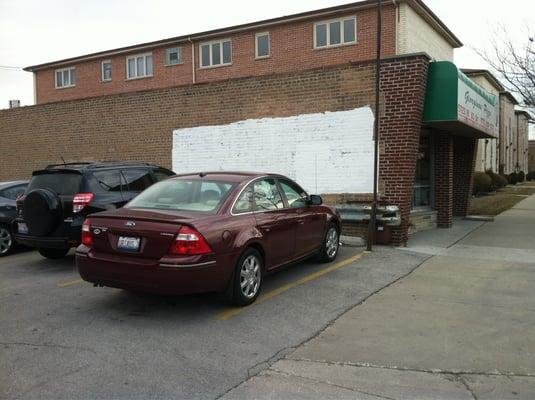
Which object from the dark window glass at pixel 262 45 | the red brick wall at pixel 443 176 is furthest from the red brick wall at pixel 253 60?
the red brick wall at pixel 443 176

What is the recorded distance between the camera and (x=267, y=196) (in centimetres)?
664

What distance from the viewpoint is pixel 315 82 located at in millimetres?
11070

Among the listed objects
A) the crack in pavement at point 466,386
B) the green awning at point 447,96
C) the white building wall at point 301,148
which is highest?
the green awning at point 447,96

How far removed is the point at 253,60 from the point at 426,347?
25181 millimetres

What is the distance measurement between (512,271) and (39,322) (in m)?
6.74

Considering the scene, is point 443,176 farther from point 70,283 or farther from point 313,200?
point 70,283

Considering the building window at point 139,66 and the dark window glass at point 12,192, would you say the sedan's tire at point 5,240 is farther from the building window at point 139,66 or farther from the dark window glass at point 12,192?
the building window at point 139,66

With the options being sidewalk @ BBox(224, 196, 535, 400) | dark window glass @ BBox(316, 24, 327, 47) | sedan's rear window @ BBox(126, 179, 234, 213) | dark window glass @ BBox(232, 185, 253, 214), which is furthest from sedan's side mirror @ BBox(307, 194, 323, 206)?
dark window glass @ BBox(316, 24, 327, 47)

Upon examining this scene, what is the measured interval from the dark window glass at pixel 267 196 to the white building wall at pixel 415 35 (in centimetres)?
1846

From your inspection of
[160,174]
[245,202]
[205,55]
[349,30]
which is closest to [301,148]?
[160,174]

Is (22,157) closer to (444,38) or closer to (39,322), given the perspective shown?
(39,322)

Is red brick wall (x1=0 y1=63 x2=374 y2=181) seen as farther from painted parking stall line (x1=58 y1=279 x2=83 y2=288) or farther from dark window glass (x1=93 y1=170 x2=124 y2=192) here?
painted parking stall line (x1=58 y1=279 x2=83 y2=288)

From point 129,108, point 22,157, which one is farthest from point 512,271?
point 22,157

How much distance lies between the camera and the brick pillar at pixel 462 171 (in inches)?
599
